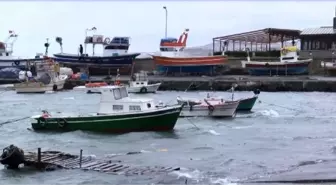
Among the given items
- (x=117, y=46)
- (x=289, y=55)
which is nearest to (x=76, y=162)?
(x=289, y=55)

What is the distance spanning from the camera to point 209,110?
40375 mm

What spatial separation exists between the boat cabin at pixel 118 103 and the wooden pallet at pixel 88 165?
28.4 ft

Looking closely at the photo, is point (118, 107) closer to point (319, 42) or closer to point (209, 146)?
point (209, 146)

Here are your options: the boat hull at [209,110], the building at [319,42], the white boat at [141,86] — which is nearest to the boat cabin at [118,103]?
the boat hull at [209,110]

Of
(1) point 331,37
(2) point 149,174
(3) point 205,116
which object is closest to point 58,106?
(3) point 205,116

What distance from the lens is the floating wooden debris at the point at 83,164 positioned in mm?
22031

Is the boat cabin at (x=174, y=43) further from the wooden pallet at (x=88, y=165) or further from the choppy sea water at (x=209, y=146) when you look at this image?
the wooden pallet at (x=88, y=165)

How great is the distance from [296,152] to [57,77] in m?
49.6

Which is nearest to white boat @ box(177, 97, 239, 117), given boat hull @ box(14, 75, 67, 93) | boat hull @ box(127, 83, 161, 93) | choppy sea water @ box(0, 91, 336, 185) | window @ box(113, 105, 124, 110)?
choppy sea water @ box(0, 91, 336, 185)

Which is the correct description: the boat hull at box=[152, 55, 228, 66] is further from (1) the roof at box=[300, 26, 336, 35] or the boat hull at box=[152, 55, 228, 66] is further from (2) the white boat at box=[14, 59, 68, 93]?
(2) the white boat at box=[14, 59, 68, 93]

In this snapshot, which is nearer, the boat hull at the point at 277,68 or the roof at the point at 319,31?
the boat hull at the point at 277,68

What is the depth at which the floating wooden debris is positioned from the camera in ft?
72.3

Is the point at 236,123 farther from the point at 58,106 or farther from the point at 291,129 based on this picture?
the point at 58,106

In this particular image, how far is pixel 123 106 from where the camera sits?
32.8m
